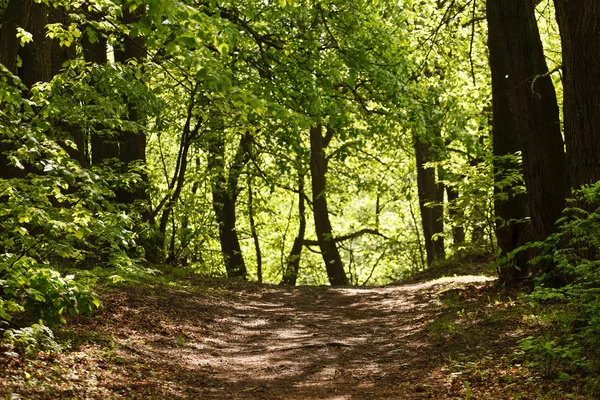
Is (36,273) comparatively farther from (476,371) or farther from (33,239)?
(476,371)

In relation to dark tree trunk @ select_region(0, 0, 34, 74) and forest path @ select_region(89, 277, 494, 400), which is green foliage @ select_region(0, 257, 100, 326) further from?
dark tree trunk @ select_region(0, 0, 34, 74)

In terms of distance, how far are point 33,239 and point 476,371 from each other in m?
4.71

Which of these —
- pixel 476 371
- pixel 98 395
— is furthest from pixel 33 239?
pixel 476 371

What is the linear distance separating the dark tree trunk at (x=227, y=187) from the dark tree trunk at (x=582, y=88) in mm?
10814

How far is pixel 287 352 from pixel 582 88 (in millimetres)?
4978

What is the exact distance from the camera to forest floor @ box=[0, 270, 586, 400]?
641 cm

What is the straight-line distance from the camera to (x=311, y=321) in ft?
38.7

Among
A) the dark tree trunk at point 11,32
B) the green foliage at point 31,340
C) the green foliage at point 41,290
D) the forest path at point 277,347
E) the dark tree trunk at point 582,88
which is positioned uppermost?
the dark tree trunk at point 11,32

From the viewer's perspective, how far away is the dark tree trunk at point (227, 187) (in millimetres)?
18127

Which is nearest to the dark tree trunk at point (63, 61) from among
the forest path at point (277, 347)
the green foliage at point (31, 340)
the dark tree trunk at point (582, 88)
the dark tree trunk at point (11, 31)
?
the forest path at point (277, 347)

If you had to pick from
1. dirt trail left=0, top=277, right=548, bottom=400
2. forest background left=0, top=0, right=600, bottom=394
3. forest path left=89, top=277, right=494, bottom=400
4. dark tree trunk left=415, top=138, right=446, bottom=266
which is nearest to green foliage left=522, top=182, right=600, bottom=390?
forest background left=0, top=0, right=600, bottom=394

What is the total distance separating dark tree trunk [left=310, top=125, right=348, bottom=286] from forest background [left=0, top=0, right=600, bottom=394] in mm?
773

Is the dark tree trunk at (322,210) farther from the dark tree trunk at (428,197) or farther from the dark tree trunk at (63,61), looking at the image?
the dark tree trunk at (63,61)

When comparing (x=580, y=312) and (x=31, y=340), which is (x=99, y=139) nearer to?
(x=31, y=340)
